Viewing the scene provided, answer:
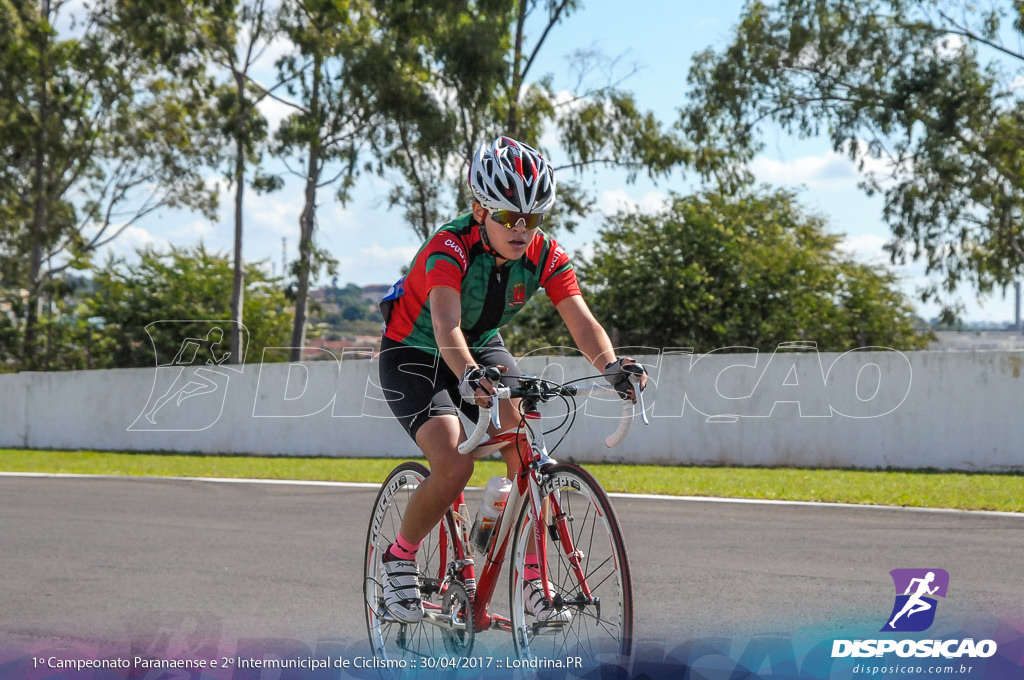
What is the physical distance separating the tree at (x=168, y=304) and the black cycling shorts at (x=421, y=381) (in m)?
22.7

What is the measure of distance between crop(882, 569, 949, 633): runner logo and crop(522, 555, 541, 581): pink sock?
6.82 ft

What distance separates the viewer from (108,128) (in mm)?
33375

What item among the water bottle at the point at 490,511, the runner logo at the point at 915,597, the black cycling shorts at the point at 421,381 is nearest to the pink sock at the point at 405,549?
the water bottle at the point at 490,511

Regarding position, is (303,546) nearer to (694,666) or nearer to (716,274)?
(694,666)

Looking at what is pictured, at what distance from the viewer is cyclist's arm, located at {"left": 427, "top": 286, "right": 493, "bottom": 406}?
3785 mm

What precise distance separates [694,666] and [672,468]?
1059cm

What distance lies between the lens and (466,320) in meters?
4.25

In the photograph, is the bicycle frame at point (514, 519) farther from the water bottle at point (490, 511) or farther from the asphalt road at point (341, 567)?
the asphalt road at point (341, 567)

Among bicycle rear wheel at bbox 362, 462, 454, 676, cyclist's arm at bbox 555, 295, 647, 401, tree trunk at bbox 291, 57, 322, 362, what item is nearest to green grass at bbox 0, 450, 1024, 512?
bicycle rear wheel at bbox 362, 462, 454, 676

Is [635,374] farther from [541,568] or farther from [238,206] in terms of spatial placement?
[238,206]

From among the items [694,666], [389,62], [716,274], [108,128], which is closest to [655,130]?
[716,274]

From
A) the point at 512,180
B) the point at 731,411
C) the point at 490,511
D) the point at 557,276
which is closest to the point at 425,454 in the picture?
the point at 490,511

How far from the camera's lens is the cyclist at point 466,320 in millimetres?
3871

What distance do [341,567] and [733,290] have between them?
1622 centimetres
